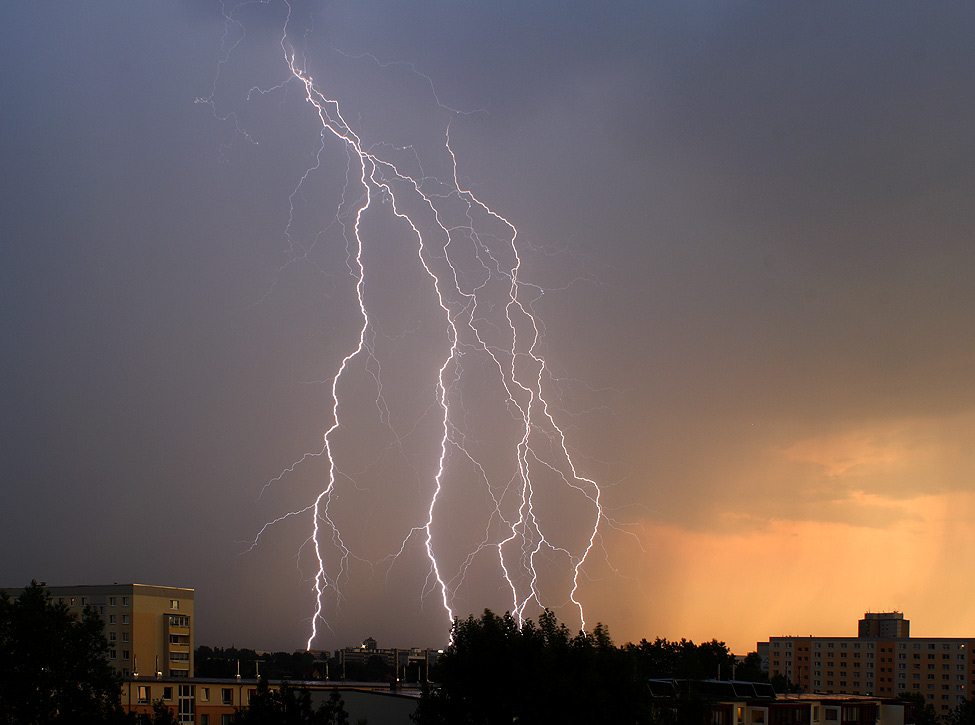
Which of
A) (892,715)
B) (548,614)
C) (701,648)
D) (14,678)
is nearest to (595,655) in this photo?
(548,614)

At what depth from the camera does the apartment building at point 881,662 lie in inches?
A: 2840

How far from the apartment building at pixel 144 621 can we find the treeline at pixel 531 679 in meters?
26.9

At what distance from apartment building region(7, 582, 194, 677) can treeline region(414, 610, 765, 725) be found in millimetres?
26874

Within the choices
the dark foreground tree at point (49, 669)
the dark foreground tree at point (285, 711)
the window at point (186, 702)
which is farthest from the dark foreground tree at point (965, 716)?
the dark foreground tree at point (49, 669)

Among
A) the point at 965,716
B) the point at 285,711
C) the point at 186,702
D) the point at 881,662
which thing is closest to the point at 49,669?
the point at 285,711

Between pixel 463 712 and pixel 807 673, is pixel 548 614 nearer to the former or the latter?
pixel 463 712

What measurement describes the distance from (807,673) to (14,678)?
76960mm

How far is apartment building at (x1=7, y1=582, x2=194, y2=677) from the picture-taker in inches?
1688

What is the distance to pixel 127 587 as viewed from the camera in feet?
144

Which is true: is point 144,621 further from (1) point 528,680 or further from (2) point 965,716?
(2) point 965,716

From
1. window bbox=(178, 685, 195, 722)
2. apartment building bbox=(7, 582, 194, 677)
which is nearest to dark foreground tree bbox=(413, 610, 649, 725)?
window bbox=(178, 685, 195, 722)

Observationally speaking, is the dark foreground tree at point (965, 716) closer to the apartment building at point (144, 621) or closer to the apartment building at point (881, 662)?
the apartment building at point (881, 662)

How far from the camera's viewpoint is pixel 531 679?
61.6 feet

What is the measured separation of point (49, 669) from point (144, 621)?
28.0 m
